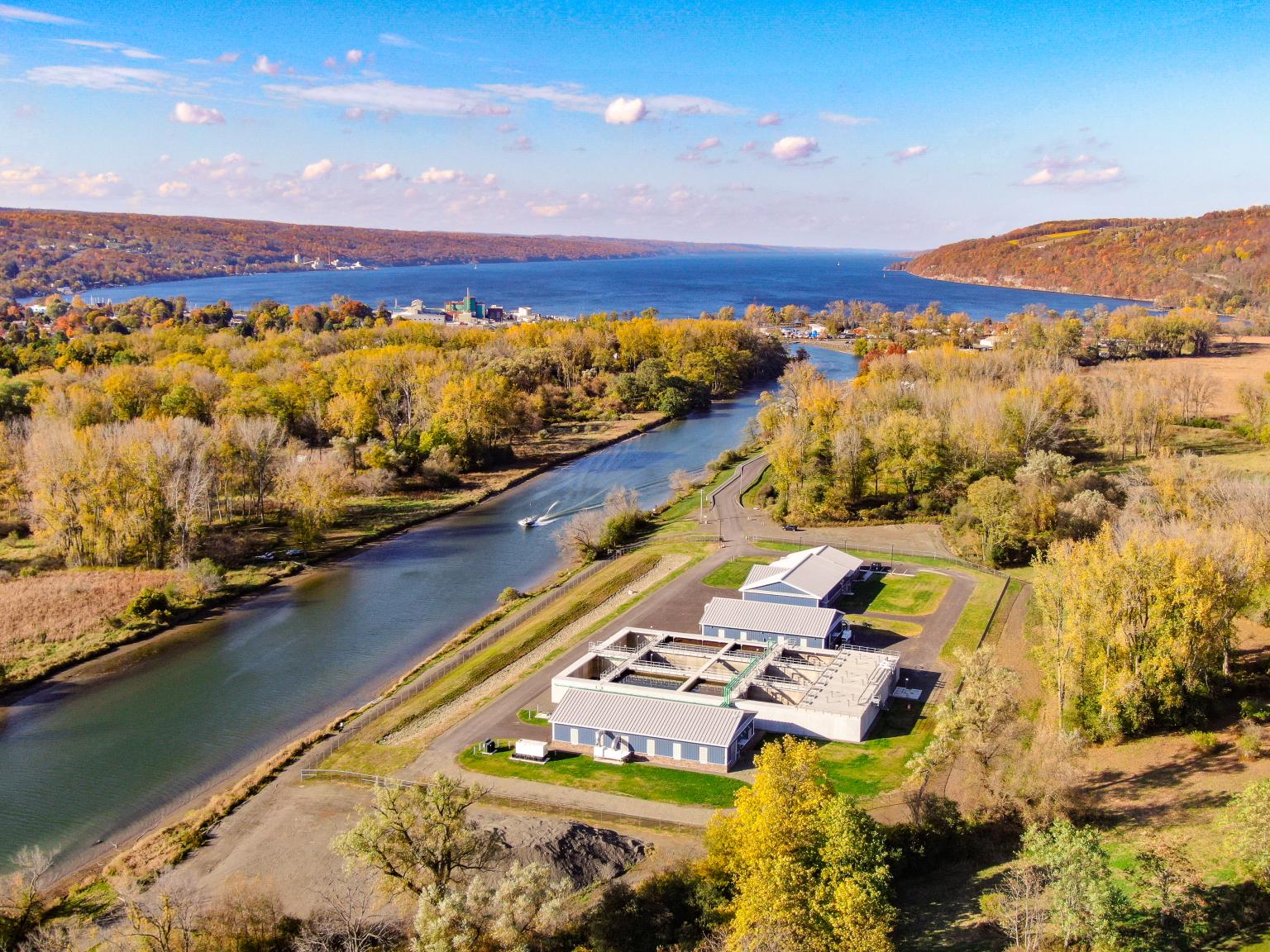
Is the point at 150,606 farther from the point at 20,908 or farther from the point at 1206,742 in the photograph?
the point at 1206,742

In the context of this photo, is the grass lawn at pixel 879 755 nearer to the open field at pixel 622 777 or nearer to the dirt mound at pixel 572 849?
the open field at pixel 622 777

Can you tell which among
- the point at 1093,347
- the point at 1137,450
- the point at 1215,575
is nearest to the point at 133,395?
the point at 1215,575

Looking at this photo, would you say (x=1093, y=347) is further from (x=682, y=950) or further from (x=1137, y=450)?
(x=682, y=950)

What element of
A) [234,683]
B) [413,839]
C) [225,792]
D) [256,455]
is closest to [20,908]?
[225,792]

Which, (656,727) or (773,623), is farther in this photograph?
(773,623)

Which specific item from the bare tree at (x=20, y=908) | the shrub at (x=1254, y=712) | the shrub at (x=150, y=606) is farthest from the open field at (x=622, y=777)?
the shrub at (x=150, y=606)

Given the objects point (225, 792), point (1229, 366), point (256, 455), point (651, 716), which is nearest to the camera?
point (225, 792)
